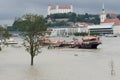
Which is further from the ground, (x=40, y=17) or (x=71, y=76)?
(x=40, y=17)

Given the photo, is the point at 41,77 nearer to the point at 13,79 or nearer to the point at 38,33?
the point at 13,79

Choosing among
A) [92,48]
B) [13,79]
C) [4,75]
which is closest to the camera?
[13,79]

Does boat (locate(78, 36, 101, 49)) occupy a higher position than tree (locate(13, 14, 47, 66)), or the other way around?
tree (locate(13, 14, 47, 66))

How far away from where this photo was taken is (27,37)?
3250cm

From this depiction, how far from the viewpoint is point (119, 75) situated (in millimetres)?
26750

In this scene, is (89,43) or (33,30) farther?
(89,43)

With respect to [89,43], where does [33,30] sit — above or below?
above

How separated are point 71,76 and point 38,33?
6.82 metres

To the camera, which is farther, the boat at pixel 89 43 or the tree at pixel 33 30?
the boat at pixel 89 43

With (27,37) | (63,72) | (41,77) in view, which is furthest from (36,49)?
(41,77)

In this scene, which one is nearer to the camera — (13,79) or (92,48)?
(13,79)

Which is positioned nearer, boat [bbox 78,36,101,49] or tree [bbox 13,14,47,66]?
tree [bbox 13,14,47,66]

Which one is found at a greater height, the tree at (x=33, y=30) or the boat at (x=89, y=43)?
the tree at (x=33, y=30)

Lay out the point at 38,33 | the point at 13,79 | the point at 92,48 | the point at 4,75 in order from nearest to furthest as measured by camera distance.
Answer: the point at 13,79
the point at 4,75
the point at 38,33
the point at 92,48
